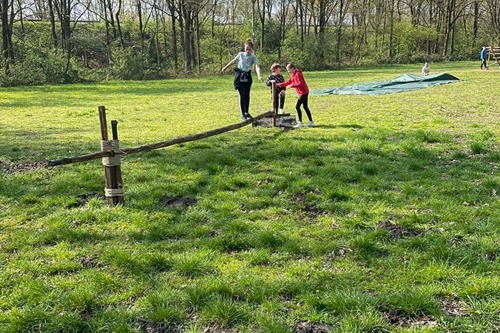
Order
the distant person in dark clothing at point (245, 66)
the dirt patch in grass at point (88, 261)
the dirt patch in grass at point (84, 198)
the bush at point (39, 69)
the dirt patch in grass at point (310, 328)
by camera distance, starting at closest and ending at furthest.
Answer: the dirt patch in grass at point (310, 328) < the dirt patch in grass at point (88, 261) < the dirt patch in grass at point (84, 198) < the distant person in dark clothing at point (245, 66) < the bush at point (39, 69)

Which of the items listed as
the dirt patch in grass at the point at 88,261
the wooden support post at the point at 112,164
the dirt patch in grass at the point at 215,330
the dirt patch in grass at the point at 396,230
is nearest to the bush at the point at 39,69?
the wooden support post at the point at 112,164

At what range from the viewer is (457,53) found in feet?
179

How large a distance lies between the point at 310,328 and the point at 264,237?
5.34 ft

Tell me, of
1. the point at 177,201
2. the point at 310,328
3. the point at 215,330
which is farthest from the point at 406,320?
the point at 177,201

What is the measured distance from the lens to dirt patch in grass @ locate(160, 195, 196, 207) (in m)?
6.22

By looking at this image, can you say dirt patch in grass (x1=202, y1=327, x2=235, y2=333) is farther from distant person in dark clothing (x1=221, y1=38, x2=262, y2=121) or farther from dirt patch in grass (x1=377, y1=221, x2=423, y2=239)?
distant person in dark clothing (x1=221, y1=38, x2=262, y2=121)

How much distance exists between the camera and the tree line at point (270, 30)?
4534cm

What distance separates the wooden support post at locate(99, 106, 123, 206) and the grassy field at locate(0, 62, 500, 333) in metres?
0.19

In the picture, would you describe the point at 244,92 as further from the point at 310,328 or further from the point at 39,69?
the point at 39,69

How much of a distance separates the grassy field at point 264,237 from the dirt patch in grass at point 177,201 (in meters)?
0.03

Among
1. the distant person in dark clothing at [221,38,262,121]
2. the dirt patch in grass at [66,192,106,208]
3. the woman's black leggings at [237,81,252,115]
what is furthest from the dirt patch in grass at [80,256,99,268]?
the woman's black leggings at [237,81,252,115]

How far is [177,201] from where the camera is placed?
6348 millimetres

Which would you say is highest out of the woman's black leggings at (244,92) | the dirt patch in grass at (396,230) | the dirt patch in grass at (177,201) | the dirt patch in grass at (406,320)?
the woman's black leggings at (244,92)

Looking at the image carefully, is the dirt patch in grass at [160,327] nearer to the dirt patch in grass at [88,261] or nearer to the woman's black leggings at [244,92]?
the dirt patch in grass at [88,261]
